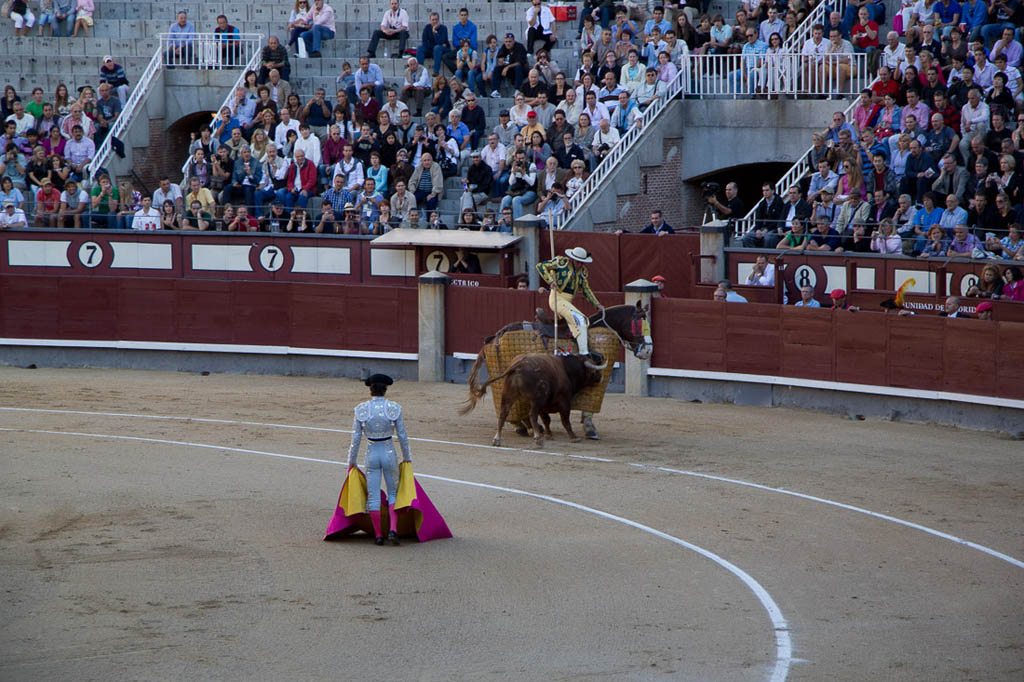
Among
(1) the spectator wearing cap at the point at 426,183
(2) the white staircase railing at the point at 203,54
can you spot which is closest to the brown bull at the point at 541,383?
(1) the spectator wearing cap at the point at 426,183

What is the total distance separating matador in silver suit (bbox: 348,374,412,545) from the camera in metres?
10.9

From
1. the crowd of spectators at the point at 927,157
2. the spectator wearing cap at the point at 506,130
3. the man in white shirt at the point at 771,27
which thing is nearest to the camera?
the crowd of spectators at the point at 927,157

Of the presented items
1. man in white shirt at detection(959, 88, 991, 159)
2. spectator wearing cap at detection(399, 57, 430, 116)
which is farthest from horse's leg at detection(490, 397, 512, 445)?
spectator wearing cap at detection(399, 57, 430, 116)

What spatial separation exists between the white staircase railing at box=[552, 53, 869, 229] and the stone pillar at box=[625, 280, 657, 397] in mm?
3212

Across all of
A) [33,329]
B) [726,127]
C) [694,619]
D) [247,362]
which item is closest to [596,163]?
[726,127]

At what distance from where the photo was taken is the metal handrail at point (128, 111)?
82.7 ft

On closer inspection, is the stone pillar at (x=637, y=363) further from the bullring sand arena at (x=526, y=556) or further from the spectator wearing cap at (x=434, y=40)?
the spectator wearing cap at (x=434, y=40)

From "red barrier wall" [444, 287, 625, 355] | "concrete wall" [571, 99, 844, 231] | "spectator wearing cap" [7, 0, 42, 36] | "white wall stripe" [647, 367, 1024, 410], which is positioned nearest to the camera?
"white wall stripe" [647, 367, 1024, 410]

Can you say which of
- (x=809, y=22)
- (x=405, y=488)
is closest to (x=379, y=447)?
(x=405, y=488)

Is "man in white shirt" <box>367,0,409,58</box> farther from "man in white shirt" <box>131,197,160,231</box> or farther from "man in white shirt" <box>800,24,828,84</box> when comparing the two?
"man in white shirt" <box>800,24,828,84</box>

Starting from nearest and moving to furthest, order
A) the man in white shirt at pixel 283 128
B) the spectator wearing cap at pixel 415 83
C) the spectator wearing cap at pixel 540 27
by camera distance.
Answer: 1. the man in white shirt at pixel 283 128
2. the spectator wearing cap at pixel 415 83
3. the spectator wearing cap at pixel 540 27

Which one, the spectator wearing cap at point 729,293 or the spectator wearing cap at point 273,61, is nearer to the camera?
the spectator wearing cap at point 729,293

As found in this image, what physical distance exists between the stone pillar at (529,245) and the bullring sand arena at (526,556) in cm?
489

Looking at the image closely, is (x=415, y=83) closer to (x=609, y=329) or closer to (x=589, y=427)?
(x=609, y=329)
